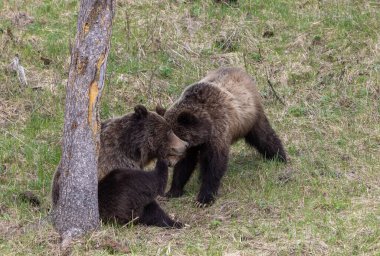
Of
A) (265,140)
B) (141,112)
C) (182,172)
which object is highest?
(141,112)

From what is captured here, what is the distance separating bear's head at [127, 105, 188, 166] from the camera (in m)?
7.98

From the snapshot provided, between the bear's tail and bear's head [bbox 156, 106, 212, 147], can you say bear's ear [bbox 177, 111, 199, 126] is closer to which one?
bear's head [bbox 156, 106, 212, 147]

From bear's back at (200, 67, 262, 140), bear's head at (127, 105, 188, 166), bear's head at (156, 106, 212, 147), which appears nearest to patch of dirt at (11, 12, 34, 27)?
bear's back at (200, 67, 262, 140)

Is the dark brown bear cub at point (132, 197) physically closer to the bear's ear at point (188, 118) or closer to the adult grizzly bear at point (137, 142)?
the adult grizzly bear at point (137, 142)

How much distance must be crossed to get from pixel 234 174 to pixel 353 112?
7.85 ft

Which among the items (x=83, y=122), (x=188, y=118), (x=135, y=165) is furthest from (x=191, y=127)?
(x=83, y=122)

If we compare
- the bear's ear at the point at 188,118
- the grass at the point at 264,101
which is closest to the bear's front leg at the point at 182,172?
the grass at the point at 264,101

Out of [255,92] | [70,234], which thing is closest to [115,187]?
[70,234]

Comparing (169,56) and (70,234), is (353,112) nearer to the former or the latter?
(169,56)

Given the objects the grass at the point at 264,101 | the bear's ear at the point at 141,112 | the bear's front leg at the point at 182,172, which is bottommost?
the bear's front leg at the point at 182,172

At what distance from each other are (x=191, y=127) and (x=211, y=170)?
1.76 feet

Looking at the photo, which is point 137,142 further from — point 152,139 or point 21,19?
point 21,19

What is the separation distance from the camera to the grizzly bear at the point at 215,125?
27.4 feet

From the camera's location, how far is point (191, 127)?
27.3 feet
